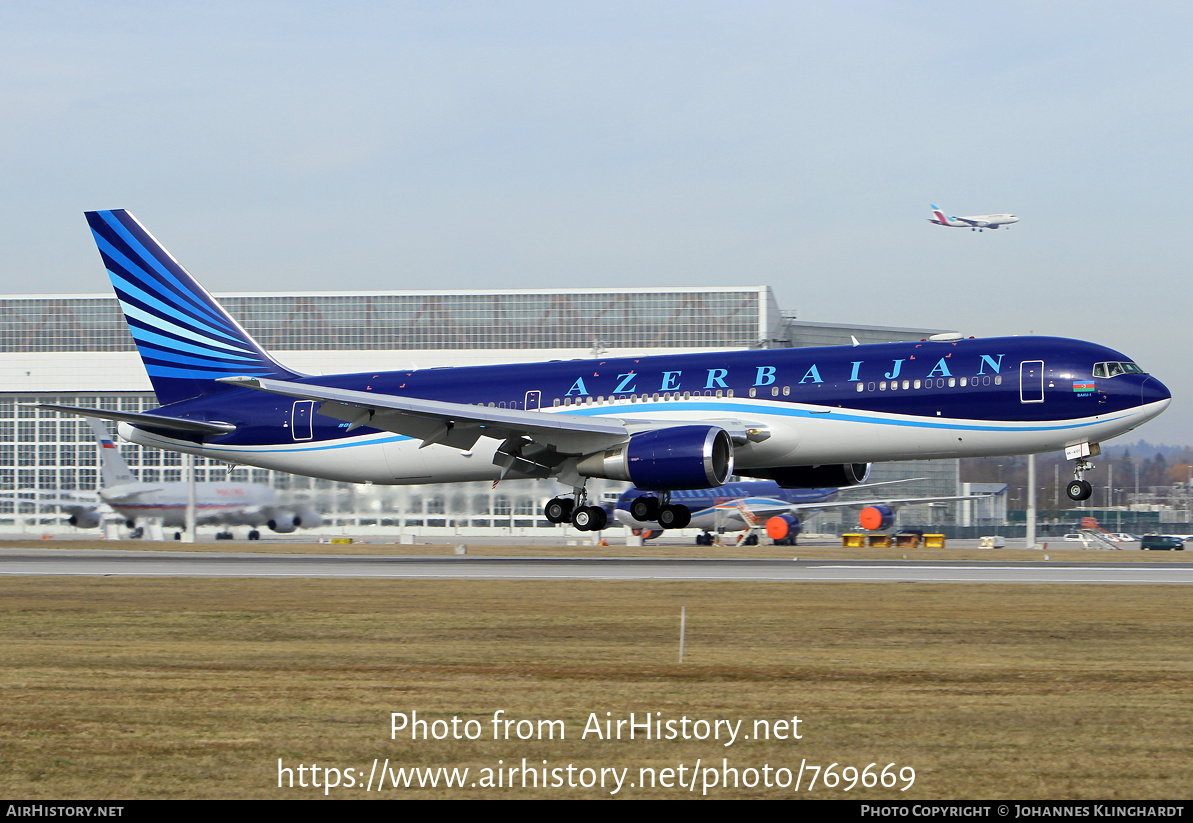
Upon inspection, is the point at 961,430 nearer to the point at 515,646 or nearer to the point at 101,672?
the point at 515,646

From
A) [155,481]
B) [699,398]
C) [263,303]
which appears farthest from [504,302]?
[699,398]

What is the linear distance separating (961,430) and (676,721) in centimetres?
2285

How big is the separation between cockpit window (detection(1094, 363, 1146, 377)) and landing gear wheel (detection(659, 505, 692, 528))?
12.6 metres

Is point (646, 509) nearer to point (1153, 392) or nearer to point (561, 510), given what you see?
point (561, 510)

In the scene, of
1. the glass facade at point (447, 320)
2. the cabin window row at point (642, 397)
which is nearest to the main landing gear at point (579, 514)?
the cabin window row at point (642, 397)

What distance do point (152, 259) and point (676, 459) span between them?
22.0m

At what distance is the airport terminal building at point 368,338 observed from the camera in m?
76.2

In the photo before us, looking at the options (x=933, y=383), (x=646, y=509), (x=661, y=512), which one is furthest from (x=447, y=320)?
(x=933, y=383)

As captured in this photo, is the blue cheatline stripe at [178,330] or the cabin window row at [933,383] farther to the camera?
the blue cheatline stripe at [178,330]

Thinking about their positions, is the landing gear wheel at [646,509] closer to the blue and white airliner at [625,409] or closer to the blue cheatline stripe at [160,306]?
the blue and white airliner at [625,409]

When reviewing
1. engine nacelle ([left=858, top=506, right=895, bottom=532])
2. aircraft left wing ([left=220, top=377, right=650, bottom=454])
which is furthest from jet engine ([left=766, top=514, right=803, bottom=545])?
aircraft left wing ([left=220, top=377, right=650, bottom=454])

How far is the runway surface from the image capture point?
1232 inches

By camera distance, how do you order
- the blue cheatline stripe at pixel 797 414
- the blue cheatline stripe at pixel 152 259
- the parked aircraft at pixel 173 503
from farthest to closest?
the parked aircraft at pixel 173 503 < the blue cheatline stripe at pixel 152 259 < the blue cheatline stripe at pixel 797 414

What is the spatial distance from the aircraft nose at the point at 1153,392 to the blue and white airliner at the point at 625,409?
0.16 ft
